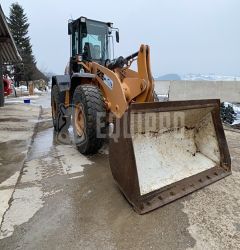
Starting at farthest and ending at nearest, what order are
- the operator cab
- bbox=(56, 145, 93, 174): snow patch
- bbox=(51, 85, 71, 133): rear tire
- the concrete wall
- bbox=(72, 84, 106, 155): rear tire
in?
the concrete wall
bbox=(51, 85, 71, 133): rear tire
the operator cab
bbox=(72, 84, 106, 155): rear tire
bbox=(56, 145, 93, 174): snow patch

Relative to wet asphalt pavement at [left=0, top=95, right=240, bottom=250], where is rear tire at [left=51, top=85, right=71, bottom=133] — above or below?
above

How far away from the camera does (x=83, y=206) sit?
10.6ft

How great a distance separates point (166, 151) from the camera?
12.4ft

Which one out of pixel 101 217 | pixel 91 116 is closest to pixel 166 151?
pixel 101 217

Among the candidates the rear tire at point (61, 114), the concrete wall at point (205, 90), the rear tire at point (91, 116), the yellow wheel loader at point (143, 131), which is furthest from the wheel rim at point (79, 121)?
the concrete wall at point (205, 90)

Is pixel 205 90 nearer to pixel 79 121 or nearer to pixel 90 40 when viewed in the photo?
pixel 90 40

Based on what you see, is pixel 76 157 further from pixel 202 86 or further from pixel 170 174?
pixel 202 86

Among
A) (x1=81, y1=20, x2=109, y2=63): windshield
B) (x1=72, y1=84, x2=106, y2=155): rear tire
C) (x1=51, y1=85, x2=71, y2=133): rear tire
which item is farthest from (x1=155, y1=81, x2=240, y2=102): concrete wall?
(x1=72, y1=84, x2=106, y2=155): rear tire

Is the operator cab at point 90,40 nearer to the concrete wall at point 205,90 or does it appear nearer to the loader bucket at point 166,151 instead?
the loader bucket at point 166,151

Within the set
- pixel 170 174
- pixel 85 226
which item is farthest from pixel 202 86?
pixel 85 226

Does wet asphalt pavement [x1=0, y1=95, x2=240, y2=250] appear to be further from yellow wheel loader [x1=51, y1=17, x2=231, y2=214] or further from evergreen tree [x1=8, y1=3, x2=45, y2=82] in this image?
evergreen tree [x1=8, y1=3, x2=45, y2=82]

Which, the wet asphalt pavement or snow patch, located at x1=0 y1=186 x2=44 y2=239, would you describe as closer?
the wet asphalt pavement

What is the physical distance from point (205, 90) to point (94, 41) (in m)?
7.19

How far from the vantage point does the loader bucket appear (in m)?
3.16
